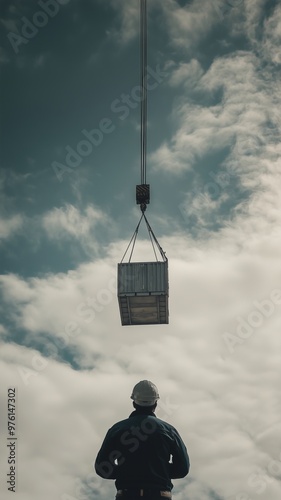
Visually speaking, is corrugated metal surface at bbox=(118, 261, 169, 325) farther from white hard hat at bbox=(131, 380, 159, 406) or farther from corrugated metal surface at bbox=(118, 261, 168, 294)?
white hard hat at bbox=(131, 380, 159, 406)

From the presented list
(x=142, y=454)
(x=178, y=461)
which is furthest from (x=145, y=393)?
(x=178, y=461)

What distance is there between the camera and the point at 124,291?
71.2 ft

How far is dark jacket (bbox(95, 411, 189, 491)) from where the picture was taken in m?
6.07

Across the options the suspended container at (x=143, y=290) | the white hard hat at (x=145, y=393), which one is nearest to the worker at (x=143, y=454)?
the white hard hat at (x=145, y=393)

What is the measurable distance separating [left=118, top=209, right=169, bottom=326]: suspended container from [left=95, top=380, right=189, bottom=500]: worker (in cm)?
1496

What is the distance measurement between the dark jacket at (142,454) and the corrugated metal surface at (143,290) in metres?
15.1

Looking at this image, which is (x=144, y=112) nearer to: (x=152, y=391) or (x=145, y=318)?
(x=145, y=318)

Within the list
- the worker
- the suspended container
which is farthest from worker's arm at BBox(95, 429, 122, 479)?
the suspended container

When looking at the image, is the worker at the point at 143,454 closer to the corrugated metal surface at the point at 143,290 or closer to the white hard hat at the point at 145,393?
the white hard hat at the point at 145,393

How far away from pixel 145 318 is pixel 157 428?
55.1 ft

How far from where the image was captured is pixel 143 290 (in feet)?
70.8

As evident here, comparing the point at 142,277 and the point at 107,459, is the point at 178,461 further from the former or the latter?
the point at 142,277

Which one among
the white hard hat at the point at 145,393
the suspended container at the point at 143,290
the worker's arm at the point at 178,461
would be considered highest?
the suspended container at the point at 143,290

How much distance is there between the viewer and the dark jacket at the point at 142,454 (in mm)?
6074
